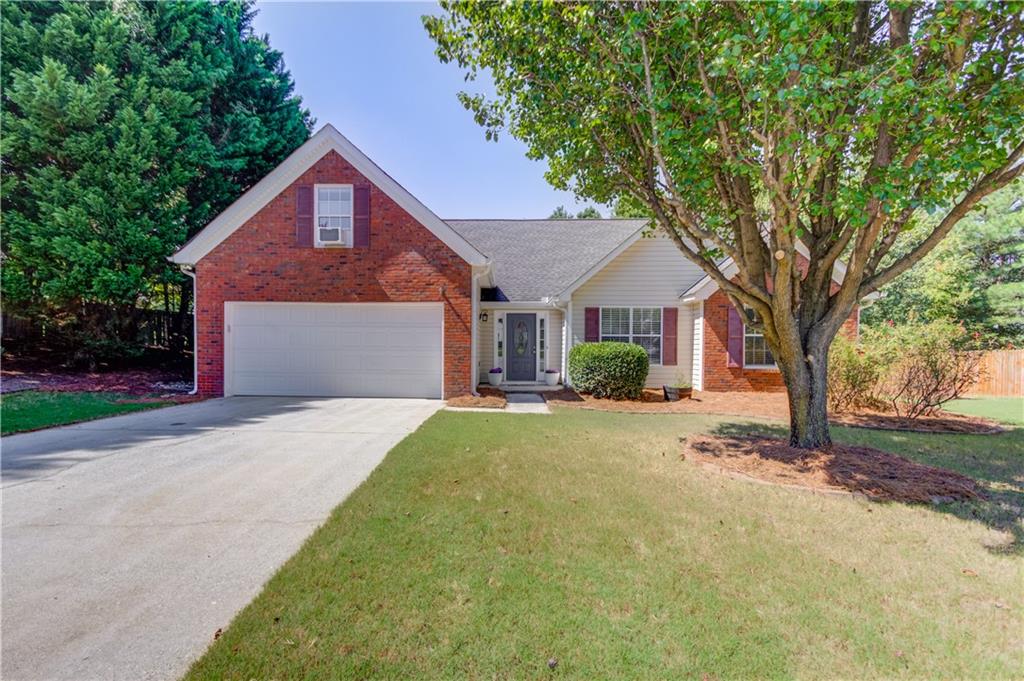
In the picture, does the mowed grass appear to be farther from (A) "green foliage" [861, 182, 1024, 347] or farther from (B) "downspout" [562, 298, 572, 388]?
(A) "green foliage" [861, 182, 1024, 347]

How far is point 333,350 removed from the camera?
450 inches

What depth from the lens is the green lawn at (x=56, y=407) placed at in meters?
7.57

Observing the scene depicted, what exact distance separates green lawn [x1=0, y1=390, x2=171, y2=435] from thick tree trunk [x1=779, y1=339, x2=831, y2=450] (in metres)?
11.5

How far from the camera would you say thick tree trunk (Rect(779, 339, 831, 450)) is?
6.00 meters

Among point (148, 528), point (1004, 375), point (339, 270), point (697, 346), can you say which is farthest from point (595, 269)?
point (1004, 375)

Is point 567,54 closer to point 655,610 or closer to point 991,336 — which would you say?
point 655,610

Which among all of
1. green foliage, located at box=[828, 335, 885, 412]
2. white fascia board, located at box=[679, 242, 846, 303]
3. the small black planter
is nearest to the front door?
the small black planter

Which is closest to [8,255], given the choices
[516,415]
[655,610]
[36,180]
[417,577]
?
[36,180]

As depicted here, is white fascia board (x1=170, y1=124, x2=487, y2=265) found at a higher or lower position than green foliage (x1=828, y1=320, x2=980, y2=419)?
higher

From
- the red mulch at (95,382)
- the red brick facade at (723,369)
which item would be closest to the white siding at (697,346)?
the red brick facade at (723,369)

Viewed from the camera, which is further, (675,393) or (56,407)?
(675,393)

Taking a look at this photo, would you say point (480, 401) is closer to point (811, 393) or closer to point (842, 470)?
point (811, 393)

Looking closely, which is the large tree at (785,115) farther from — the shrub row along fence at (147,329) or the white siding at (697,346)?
the shrub row along fence at (147,329)

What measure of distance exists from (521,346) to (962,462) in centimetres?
1005
